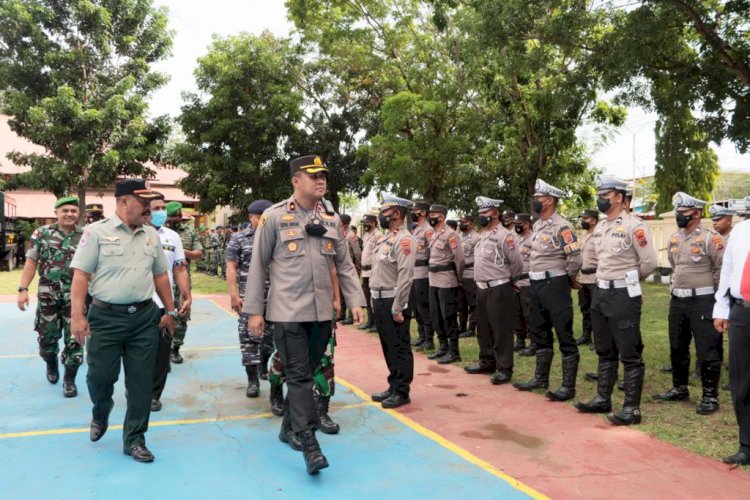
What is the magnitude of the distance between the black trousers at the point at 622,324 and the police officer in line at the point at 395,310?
170 cm

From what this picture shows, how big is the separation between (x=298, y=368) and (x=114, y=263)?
1456 millimetres

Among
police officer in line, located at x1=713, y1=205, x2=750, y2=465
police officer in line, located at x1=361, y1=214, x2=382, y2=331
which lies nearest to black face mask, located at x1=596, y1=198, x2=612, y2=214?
police officer in line, located at x1=713, y1=205, x2=750, y2=465

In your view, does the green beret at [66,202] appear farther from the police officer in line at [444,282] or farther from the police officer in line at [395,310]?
the police officer in line at [444,282]

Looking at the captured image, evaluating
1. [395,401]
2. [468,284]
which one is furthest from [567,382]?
[468,284]

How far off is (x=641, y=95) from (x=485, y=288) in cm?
623

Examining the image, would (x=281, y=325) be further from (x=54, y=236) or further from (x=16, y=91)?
(x=16, y=91)

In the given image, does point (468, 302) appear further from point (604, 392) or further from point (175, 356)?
point (175, 356)

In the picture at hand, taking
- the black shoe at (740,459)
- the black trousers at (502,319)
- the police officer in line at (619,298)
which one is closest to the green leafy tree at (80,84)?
the black trousers at (502,319)

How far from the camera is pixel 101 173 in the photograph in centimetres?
2238

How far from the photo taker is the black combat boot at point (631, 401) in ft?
16.8

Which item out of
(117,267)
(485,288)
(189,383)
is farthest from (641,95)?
(117,267)

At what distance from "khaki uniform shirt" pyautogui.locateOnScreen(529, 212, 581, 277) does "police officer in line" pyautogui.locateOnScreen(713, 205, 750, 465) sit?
5.30ft

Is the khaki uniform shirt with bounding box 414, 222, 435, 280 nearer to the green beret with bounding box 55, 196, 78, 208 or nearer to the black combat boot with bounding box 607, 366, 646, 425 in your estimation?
the black combat boot with bounding box 607, 366, 646, 425

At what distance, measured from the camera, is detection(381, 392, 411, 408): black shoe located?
563cm
